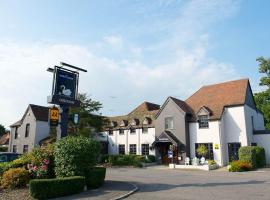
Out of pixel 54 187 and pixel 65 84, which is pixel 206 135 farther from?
pixel 54 187

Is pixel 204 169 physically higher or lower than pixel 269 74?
lower

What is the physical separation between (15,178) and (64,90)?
5.83m

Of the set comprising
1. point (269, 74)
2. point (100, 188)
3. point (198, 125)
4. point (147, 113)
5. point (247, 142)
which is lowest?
point (100, 188)

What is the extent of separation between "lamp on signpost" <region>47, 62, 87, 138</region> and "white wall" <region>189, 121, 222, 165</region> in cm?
1924

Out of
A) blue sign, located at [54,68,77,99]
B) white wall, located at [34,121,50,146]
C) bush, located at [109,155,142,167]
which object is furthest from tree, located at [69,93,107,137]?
blue sign, located at [54,68,77,99]

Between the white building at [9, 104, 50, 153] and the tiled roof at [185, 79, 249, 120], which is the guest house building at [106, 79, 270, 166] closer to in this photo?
the tiled roof at [185, 79, 249, 120]

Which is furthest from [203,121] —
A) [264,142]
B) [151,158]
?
[151,158]

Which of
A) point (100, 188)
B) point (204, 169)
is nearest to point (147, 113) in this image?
point (204, 169)

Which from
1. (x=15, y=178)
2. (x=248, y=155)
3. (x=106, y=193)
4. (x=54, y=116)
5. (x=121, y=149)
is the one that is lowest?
(x=106, y=193)

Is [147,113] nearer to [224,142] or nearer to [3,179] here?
[224,142]

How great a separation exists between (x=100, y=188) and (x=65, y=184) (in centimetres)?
241

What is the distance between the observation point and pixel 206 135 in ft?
112

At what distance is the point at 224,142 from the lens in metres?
33.3

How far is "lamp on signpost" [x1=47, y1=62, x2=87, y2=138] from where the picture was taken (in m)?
17.9
